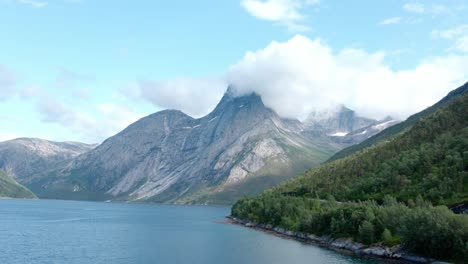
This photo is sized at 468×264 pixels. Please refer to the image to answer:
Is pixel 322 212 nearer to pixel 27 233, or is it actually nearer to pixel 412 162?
pixel 412 162

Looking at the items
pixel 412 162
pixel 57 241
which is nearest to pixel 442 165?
pixel 412 162

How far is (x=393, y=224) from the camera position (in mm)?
127438

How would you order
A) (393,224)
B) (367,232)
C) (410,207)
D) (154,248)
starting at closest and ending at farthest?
(393,224) < (367,232) < (410,207) < (154,248)

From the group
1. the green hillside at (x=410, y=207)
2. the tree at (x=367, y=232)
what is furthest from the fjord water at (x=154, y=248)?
the green hillside at (x=410, y=207)

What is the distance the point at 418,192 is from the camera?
156 metres

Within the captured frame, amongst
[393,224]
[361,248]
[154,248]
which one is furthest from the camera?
[154,248]

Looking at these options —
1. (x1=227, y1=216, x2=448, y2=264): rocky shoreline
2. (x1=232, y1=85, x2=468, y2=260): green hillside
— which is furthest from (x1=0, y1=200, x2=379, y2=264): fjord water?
(x1=232, y1=85, x2=468, y2=260): green hillside

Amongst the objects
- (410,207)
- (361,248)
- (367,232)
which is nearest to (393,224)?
(367,232)

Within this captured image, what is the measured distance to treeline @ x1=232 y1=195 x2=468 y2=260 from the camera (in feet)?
332

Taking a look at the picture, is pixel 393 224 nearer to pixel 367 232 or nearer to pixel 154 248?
pixel 367 232

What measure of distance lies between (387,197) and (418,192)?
1145cm

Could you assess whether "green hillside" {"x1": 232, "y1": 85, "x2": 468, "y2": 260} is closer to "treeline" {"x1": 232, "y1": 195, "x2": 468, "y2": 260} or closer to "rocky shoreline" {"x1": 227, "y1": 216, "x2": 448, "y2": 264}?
"treeline" {"x1": 232, "y1": 195, "x2": 468, "y2": 260}

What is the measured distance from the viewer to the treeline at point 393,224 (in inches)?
3979

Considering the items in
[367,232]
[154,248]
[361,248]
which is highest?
[367,232]
